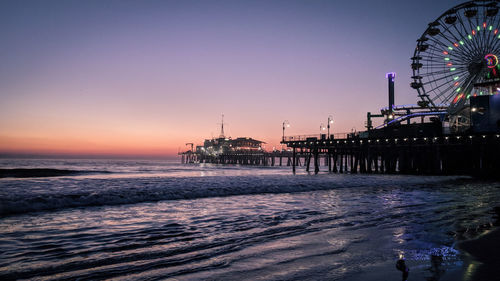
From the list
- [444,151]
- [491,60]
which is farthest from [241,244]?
[491,60]

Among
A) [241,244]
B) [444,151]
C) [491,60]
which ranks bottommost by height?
[241,244]

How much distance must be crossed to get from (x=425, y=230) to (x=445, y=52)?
44.2m

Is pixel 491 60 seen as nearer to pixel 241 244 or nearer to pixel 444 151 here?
pixel 444 151

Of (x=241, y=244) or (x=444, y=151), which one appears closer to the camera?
(x=241, y=244)

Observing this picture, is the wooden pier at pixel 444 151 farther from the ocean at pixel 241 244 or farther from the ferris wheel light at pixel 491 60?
the ocean at pixel 241 244

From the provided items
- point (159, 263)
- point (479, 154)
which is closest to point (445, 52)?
point (479, 154)

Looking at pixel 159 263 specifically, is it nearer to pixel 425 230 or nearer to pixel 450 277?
pixel 450 277

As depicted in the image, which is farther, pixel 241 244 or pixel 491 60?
pixel 491 60

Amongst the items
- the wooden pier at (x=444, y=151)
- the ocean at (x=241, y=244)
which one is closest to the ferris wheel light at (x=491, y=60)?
the wooden pier at (x=444, y=151)

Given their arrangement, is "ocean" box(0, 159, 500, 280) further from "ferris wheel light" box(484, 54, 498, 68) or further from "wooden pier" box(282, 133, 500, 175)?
"ferris wheel light" box(484, 54, 498, 68)

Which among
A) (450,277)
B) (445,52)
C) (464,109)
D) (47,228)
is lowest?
(47,228)

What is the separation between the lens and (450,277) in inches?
126

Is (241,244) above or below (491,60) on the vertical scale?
below

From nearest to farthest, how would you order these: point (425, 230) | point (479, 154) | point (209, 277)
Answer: point (209, 277) < point (425, 230) < point (479, 154)
